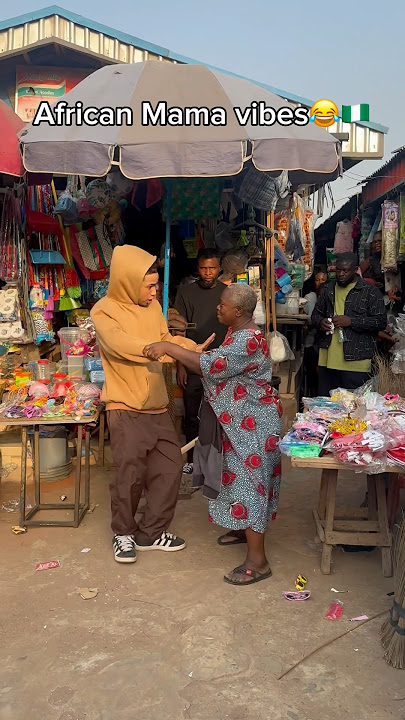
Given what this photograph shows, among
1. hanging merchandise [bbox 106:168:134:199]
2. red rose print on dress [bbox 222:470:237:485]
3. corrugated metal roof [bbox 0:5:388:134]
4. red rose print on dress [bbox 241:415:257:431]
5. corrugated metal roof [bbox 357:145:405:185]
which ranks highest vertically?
corrugated metal roof [bbox 0:5:388:134]

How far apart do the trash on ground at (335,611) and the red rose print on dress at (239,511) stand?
0.62 metres

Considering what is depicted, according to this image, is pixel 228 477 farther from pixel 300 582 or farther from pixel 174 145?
pixel 174 145

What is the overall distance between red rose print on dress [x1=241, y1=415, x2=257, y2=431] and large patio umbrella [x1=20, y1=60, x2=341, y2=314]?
1.74 metres

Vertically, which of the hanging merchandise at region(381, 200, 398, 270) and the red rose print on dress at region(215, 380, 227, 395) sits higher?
the hanging merchandise at region(381, 200, 398, 270)

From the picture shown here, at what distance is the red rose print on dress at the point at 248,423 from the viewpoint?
11.0 feet

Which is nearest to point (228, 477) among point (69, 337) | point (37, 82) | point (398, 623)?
point (398, 623)

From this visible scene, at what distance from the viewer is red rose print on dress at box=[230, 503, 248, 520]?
3373 mm

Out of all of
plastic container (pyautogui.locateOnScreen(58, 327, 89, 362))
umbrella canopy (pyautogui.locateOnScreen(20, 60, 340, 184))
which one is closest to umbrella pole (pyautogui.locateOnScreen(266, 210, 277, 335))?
umbrella canopy (pyautogui.locateOnScreen(20, 60, 340, 184))

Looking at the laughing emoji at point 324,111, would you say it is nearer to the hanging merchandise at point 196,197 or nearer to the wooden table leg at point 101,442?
the hanging merchandise at point 196,197

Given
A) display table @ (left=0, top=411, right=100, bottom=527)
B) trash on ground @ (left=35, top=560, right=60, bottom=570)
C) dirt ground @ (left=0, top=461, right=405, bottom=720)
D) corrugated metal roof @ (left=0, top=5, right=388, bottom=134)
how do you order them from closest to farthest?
dirt ground @ (left=0, top=461, right=405, bottom=720)
trash on ground @ (left=35, top=560, right=60, bottom=570)
display table @ (left=0, top=411, right=100, bottom=527)
corrugated metal roof @ (left=0, top=5, right=388, bottom=134)

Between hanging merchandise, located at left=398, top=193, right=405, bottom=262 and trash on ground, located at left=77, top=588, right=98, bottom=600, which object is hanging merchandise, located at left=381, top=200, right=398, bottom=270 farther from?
trash on ground, located at left=77, top=588, right=98, bottom=600

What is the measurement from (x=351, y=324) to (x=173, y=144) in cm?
209

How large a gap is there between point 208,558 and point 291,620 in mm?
819

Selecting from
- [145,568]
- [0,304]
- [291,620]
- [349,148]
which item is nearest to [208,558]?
[145,568]
